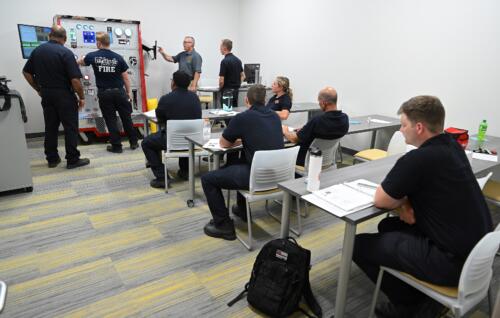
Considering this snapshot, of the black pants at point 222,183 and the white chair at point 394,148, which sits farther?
the white chair at point 394,148

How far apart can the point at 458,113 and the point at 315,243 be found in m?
2.47

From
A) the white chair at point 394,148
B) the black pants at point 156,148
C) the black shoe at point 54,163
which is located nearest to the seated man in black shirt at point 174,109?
the black pants at point 156,148

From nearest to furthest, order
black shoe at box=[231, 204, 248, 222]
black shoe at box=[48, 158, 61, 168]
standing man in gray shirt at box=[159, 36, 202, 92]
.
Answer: black shoe at box=[231, 204, 248, 222] < black shoe at box=[48, 158, 61, 168] < standing man in gray shirt at box=[159, 36, 202, 92]

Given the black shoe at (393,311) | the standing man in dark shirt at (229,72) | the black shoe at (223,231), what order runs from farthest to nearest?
the standing man in dark shirt at (229,72)
the black shoe at (223,231)
the black shoe at (393,311)

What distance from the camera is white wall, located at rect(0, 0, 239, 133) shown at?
508 cm

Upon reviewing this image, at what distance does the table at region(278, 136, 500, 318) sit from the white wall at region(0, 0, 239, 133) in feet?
16.9

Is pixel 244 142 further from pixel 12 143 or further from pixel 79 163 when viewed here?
pixel 79 163

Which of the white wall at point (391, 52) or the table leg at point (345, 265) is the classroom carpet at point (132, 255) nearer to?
the table leg at point (345, 265)

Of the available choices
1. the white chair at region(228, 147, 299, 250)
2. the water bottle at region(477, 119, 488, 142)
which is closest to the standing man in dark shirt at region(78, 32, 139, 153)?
the white chair at region(228, 147, 299, 250)

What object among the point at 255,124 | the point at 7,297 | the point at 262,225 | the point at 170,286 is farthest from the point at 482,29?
the point at 7,297

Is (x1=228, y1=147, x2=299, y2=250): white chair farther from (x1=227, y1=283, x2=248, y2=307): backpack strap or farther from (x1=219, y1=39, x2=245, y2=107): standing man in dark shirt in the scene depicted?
(x1=219, y1=39, x2=245, y2=107): standing man in dark shirt

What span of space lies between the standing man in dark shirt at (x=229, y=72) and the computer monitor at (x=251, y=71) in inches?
23.5

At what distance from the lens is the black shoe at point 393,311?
176 cm

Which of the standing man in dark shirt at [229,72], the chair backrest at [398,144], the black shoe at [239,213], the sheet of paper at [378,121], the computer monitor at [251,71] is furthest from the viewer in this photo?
the computer monitor at [251,71]
